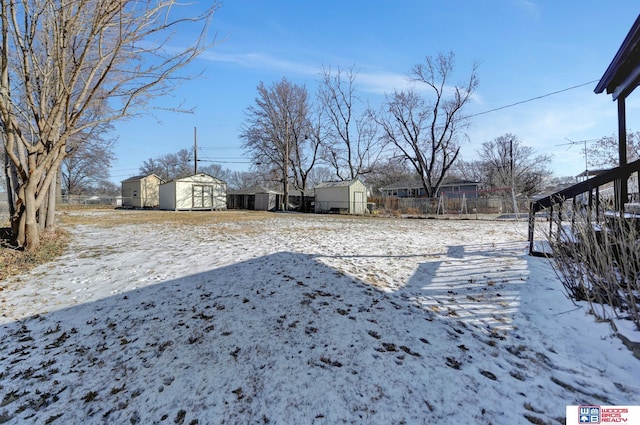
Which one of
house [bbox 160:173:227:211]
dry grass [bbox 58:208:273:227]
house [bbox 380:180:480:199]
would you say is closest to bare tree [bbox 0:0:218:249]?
dry grass [bbox 58:208:273:227]

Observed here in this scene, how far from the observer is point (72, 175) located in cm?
3941

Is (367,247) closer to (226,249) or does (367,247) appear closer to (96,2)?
(226,249)

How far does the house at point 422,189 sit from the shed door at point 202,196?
74.4ft

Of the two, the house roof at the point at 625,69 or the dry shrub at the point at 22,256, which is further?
the dry shrub at the point at 22,256

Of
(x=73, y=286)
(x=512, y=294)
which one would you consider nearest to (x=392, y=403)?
(x=512, y=294)

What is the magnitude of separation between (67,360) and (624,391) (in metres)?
4.26

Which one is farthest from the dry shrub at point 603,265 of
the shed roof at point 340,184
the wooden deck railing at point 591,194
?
the shed roof at point 340,184

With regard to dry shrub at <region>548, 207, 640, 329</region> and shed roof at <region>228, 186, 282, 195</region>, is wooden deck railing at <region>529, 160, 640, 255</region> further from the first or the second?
shed roof at <region>228, 186, 282, 195</region>

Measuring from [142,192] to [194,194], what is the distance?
1157 centimetres

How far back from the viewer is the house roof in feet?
12.5

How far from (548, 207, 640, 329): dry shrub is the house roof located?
2654mm

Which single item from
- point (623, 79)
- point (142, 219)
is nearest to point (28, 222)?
point (142, 219)

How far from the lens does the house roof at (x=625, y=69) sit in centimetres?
381

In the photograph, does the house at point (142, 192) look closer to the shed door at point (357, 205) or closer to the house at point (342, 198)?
the house at point (342, 198)
